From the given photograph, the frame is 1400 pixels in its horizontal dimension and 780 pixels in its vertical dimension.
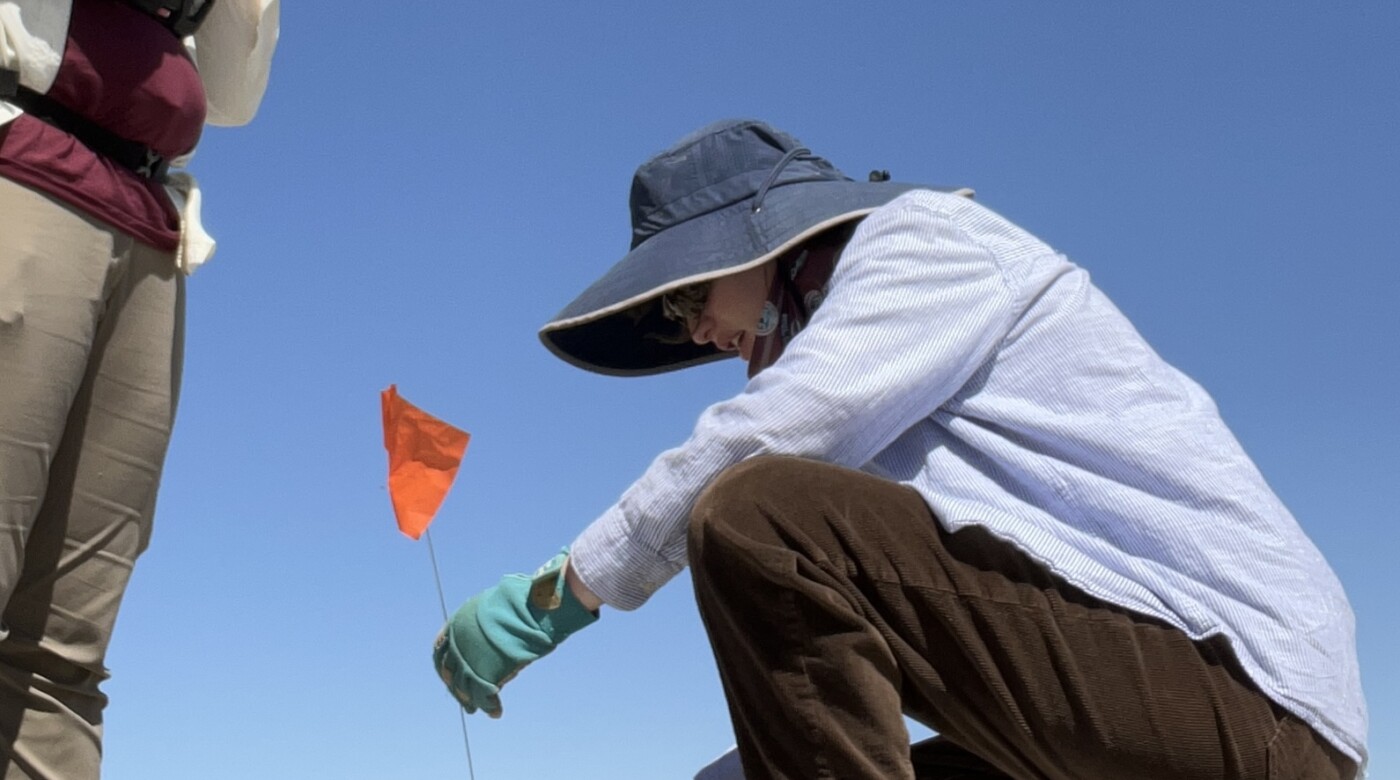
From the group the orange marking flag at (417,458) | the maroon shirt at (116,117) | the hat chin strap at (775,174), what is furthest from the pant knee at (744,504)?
the orange marking flag at (417,458)

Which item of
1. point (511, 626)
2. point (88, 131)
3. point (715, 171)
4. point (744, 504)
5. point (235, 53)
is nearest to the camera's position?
point (744, 504)

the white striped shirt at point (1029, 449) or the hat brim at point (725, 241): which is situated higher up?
the hat brim at point (725, 241)

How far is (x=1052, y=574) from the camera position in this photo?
2480mm

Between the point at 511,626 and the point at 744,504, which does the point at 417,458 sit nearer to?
the point at 511,626

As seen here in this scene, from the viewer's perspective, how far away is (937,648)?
248cm

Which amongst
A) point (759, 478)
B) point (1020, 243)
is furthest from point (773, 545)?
point (1020, 243)

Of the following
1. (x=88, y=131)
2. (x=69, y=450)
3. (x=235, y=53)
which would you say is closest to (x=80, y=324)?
(x=69, y=450)

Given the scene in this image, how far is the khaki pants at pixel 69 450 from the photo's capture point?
2791 millimetres

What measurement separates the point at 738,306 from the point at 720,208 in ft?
0.63

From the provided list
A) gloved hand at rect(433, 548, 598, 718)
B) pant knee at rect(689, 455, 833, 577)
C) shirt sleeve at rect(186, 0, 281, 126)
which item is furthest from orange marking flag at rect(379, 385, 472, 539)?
pant knee at rect(689, 455, 833, 577)

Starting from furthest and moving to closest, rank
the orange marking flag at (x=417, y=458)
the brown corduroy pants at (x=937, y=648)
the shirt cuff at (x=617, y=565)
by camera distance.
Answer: the orange marking flag at (x=417, y=458), the shirt cuff at (x=617, y=565), the brown corduroy pants at (x=937, y=648)

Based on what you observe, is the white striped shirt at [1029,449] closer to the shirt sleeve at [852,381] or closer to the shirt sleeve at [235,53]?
the shirt sleeve at [852,381]

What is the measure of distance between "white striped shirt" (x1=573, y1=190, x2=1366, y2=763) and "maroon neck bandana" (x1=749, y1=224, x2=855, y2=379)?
0.31 m

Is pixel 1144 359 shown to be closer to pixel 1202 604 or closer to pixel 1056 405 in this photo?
pixel 1056 405
